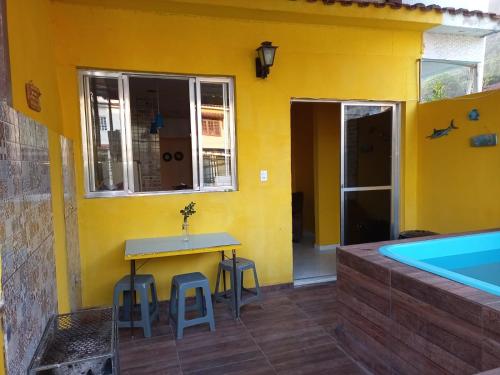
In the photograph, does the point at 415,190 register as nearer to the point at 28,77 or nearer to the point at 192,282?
the point at 192,282

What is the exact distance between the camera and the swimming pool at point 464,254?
2.69m

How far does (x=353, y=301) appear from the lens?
238cm

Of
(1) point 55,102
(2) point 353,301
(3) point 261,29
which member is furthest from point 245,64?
(2) point 353,301

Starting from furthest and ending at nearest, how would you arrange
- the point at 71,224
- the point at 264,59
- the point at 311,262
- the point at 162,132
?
the point at 162,132
the point at 311,262
the point at 264,59
the point at 71,224

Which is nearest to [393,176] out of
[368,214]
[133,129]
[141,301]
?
[368,214]

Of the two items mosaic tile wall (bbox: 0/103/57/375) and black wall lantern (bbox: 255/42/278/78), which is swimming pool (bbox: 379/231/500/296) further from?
mosaic tile wall (bbox: 0/103/57/375)

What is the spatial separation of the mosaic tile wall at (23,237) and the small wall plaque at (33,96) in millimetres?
117

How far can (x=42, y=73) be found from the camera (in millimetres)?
2242

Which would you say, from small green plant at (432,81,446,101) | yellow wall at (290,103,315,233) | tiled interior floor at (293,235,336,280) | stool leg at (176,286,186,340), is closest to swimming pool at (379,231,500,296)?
tiled interior floor at (293,235,336,280)

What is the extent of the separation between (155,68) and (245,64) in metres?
0.87

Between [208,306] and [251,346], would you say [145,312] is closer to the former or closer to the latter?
[208,306]

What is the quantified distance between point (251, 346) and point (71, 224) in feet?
5.56

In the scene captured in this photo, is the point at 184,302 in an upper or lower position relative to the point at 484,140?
lower

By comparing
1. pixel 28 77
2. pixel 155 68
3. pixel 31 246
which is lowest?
pixel 31 246
